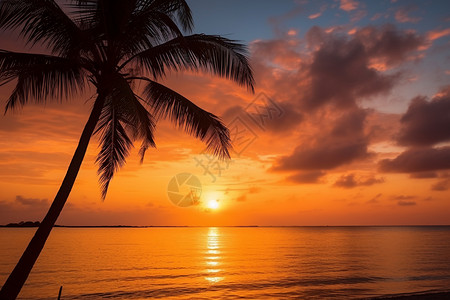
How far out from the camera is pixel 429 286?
917 inches

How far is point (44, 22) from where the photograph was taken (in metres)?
8.38

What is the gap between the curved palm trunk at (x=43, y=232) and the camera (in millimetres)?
7189

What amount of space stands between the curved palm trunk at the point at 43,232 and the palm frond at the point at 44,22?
1.57 m

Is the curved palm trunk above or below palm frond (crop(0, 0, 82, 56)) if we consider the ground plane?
below

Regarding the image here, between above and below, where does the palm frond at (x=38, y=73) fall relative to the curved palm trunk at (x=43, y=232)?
above

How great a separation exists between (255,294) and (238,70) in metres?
16.4

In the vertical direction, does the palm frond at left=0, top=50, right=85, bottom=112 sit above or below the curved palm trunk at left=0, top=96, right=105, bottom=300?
above

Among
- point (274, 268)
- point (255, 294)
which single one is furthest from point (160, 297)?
point (274, 268)

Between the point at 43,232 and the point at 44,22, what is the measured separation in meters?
4.61

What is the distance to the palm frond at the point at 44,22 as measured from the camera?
8094 millimetres

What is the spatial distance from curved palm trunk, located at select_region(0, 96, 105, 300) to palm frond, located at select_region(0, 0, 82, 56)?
1572mm

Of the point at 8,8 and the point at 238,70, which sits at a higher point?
the point at 8,8

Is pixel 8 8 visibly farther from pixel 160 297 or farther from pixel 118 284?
pixel 118 284

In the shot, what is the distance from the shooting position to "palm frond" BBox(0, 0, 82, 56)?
8.09 metres
